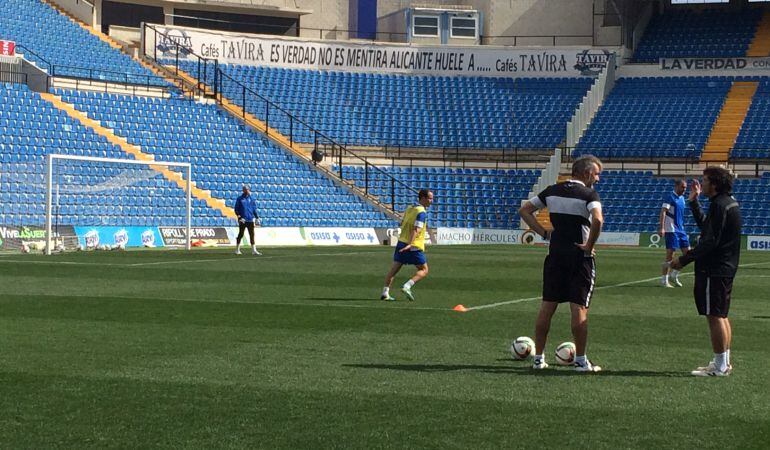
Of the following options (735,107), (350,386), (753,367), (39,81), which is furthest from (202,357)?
(735,107)

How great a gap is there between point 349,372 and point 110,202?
1118 inches

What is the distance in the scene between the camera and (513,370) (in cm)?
1160

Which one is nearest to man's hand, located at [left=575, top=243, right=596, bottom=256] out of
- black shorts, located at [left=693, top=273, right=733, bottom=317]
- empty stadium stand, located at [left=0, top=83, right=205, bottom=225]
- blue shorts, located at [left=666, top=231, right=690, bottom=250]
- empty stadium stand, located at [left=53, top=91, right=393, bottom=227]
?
black shorts, located at [left=693, top=273, right=733, bottom=317]

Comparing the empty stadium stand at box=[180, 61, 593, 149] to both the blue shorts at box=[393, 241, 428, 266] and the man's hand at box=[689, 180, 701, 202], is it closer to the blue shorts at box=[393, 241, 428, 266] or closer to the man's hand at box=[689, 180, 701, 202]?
the blue shorts at box=[393, 241, 428, 266]

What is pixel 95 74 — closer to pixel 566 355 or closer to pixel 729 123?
pixel 729 123

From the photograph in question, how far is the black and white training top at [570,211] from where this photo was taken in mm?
11539

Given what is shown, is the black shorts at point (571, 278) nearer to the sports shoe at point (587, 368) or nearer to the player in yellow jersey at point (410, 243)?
the sports shoe at point (587, 368)

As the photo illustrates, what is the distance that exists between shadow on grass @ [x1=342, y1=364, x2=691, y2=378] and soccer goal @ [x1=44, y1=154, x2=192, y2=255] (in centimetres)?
2439

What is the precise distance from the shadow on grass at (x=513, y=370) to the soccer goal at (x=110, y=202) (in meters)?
24.4

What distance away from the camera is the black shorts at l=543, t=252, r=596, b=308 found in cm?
1149

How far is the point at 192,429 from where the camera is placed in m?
8.40

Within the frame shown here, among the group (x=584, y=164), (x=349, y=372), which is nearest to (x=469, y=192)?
(x=584, y=164)

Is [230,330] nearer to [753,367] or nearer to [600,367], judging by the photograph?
[600,367]

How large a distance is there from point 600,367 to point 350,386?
2.84m
